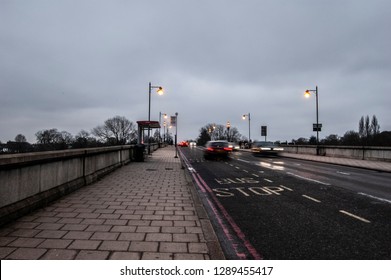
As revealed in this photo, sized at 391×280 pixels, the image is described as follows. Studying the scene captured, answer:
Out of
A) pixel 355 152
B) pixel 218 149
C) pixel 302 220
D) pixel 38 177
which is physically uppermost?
pixel 218 149

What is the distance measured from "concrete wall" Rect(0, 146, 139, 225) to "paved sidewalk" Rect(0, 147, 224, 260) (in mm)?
263

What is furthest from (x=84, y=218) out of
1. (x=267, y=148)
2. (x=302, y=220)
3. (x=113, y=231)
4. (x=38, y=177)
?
(x=267, y=148)

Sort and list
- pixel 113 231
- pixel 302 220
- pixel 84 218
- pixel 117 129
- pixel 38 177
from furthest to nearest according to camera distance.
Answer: pixel 117 129
pixel 38 177
pixel 302 220
pixel 84 218
pixel 113 231

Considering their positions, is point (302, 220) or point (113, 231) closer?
point (113, 231)

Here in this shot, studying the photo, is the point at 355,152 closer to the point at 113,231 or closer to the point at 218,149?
the point at 218,149

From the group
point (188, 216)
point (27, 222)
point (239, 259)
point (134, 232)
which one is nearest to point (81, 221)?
point (27, 222)

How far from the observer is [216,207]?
714cm

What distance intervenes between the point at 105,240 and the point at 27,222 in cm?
191

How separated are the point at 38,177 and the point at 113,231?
2743mm

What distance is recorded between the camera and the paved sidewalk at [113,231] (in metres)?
3.80

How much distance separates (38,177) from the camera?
630 cm

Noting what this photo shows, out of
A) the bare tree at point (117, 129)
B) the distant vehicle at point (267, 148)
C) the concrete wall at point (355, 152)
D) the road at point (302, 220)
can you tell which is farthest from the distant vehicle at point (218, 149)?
the bare tree at point (117, 129)

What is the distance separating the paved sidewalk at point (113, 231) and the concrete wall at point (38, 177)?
0.26 metres

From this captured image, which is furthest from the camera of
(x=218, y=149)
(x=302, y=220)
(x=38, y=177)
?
(x=218, y=149)
